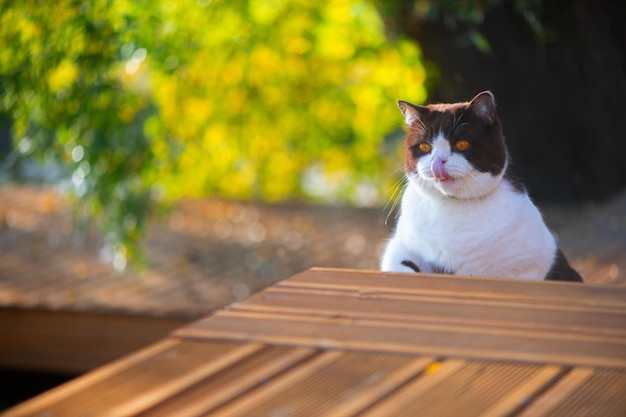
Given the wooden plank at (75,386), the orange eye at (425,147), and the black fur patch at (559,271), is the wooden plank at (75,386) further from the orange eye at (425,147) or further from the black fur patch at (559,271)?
the black fur patch at (559,271)

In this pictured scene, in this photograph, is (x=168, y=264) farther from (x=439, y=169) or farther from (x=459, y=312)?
(x=459, y=312)

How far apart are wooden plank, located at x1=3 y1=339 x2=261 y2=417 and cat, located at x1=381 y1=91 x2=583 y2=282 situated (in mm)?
775

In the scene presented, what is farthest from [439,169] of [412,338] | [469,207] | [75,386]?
[75,386]

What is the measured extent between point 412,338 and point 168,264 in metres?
3.82

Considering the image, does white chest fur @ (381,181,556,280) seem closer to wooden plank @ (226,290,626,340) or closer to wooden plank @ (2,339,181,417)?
wooden plank @ (226,290,626,340)

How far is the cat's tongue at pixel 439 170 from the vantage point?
1.86 metres

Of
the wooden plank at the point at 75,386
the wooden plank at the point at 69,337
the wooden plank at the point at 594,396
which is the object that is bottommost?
the wooden plank at the point at 69,337

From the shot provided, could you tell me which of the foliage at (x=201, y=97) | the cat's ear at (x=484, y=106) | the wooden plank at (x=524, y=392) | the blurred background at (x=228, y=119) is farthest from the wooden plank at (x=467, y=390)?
the foliage at (x=201, y=97)

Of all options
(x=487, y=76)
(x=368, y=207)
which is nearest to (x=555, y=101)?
(x=487, y=76)

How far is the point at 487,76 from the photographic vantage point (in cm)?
459

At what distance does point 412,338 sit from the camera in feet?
4.15

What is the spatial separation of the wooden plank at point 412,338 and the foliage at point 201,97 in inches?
114

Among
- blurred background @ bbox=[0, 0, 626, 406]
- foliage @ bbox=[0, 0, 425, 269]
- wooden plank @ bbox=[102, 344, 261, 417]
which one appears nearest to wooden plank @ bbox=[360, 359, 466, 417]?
wooden plank @ bbox=[102, 344, 261, 417]

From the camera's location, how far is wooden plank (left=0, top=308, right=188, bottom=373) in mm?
4223
